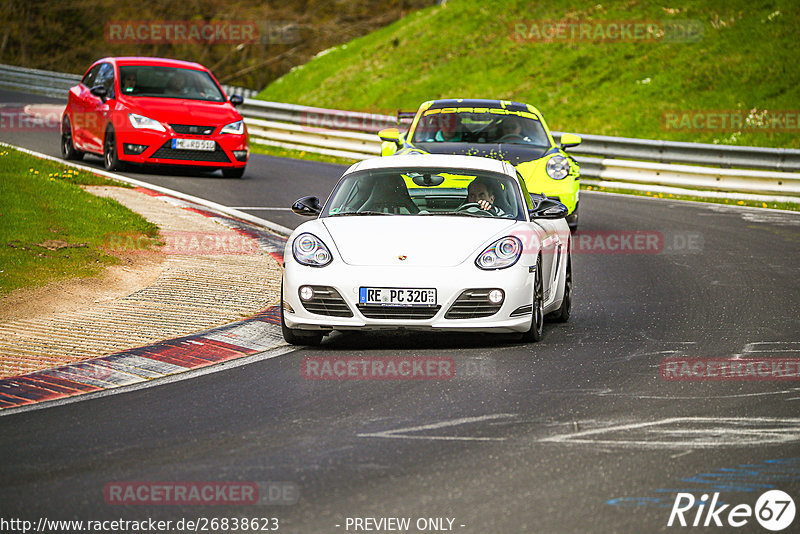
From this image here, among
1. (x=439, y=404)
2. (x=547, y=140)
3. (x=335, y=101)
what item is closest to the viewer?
(x=439, y=404)

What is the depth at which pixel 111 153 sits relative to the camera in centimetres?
1986

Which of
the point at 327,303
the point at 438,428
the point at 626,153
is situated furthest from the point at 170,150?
the point at 438,428

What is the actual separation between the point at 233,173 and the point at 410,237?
40.3ft

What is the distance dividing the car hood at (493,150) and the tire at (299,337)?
241 inches

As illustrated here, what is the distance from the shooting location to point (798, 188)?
69.3 feet

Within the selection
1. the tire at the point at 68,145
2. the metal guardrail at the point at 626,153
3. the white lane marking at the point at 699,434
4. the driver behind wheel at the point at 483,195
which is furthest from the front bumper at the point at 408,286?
the tire at the point at 68,145

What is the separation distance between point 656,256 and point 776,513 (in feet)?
31.9

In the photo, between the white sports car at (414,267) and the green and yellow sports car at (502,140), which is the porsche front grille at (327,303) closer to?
the white sports car at (414,267)

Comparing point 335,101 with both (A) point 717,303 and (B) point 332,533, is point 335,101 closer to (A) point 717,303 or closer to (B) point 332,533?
(A) point 717,303

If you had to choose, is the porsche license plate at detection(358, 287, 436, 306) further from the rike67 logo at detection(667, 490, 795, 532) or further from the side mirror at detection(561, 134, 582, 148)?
the side mirror at detection(561, 134, 582, 148)

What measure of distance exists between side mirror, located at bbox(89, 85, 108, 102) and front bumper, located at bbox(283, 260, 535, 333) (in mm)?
11905

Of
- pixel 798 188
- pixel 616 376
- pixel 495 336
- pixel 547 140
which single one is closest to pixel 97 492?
pixel 616 376

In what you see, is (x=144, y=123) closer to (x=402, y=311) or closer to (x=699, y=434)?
(x=402, y=311)

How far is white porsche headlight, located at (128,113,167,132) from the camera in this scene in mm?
19219
